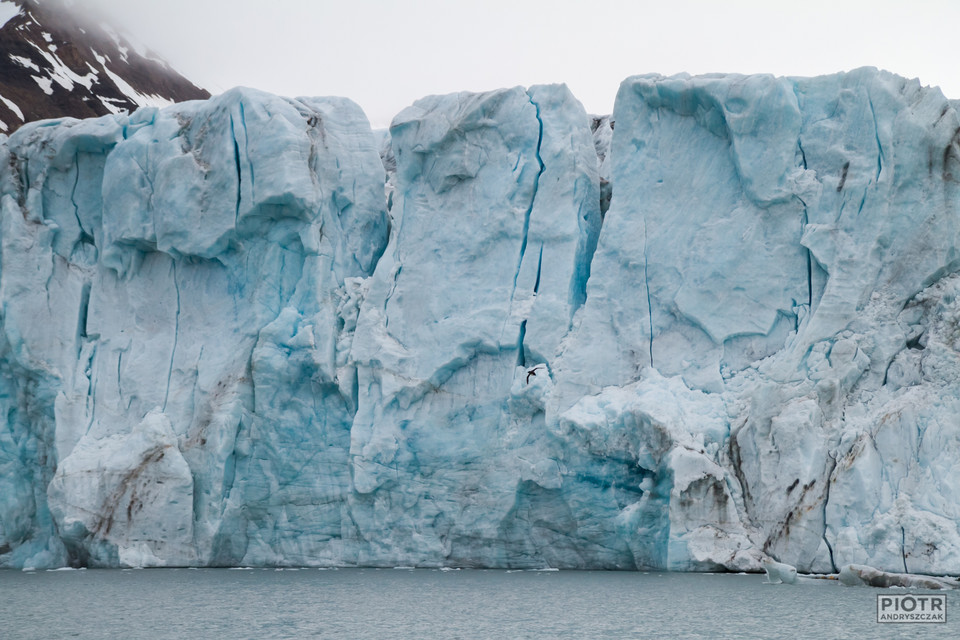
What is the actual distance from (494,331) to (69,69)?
25163 mm

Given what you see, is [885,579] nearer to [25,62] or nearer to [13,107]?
[13,107]

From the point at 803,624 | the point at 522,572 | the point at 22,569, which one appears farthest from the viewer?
the point at 22,569

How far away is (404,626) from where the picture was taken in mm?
9891

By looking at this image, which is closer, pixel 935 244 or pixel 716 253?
pixel 935 244

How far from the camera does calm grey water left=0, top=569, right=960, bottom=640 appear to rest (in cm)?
938

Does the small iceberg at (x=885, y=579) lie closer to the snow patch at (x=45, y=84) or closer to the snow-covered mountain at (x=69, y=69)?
the snow-covered mountain at (x=69, y=69)

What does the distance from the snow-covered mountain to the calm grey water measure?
20.5 m

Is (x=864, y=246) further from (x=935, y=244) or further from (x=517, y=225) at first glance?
(x=517, y=225)

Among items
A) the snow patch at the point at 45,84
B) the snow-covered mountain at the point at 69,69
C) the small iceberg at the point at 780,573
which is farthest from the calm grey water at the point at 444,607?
the snow patch at the point at 45,84

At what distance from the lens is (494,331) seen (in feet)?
49.8

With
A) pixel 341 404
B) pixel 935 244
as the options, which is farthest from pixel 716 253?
pixel 341 404

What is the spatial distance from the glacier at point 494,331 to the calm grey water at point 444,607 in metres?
1.00

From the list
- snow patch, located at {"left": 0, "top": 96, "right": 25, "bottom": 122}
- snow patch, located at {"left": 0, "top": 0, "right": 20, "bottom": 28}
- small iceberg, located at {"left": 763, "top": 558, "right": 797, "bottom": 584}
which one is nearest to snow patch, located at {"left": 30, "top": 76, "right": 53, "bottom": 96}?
snow patch, located at {"left": 0, "top": 96, "right": 25, "bottom": 122}

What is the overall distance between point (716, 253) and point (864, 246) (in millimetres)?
1890
